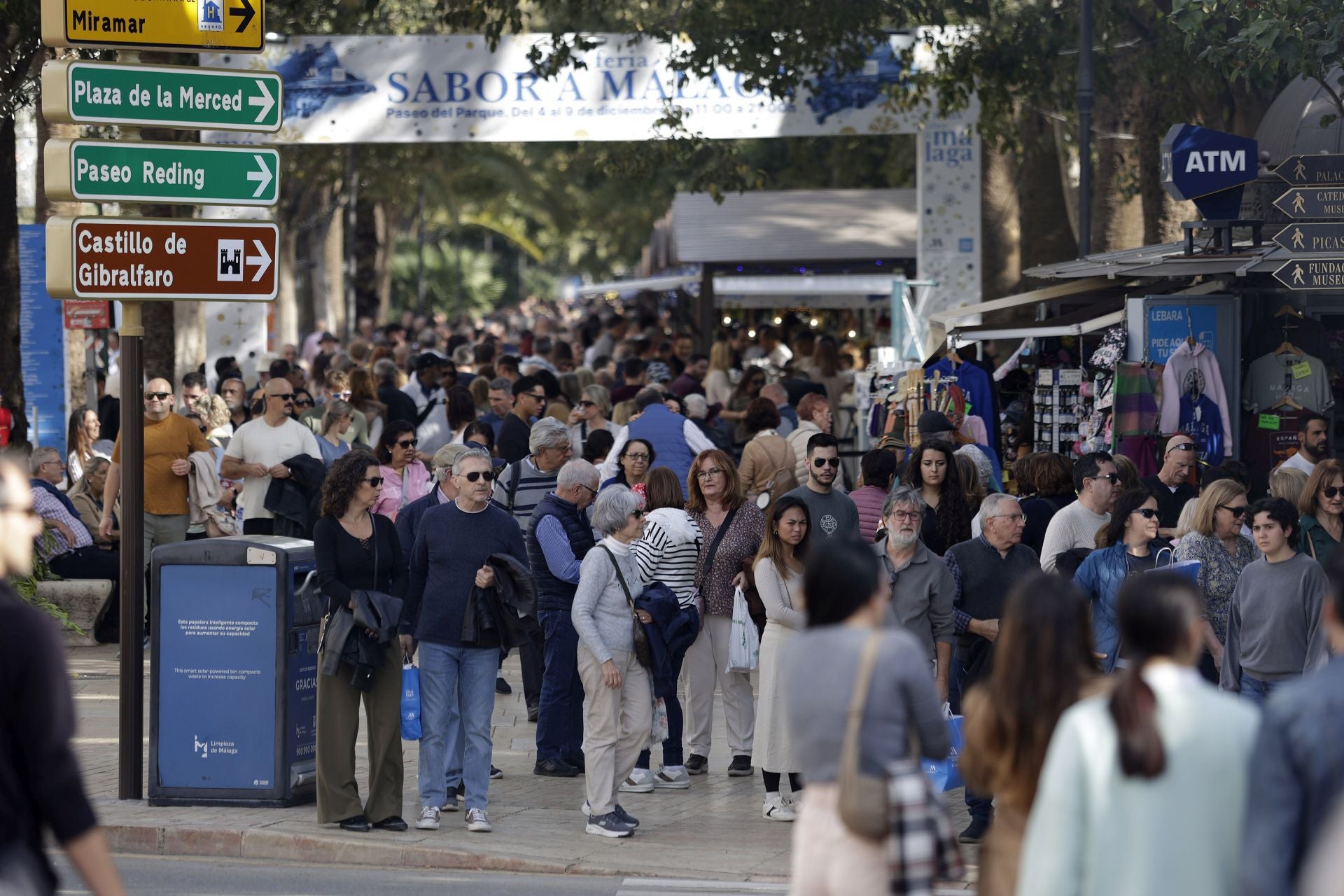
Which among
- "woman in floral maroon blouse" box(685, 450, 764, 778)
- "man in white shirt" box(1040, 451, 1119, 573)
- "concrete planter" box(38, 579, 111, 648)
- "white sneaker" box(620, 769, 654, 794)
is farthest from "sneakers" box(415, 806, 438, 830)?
"concrete planter" box(38, 579, 111, 648)

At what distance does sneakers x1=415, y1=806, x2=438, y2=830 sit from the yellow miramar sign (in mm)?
3723

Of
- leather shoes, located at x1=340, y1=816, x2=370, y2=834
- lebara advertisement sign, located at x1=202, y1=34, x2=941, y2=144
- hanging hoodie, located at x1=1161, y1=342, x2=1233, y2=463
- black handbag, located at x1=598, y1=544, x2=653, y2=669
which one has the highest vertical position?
lebara advertisement sign, located at x1=202, y1=34, x2=941, y2=144

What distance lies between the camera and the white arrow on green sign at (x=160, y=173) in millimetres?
8555

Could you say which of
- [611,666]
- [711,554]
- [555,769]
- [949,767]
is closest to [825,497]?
[711,554]

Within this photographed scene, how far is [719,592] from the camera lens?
9797 mm

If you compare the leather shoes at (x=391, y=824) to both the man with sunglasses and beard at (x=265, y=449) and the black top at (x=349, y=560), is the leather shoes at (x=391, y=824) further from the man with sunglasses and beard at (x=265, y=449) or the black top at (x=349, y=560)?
the man with sunglasses and beard at (x=265, y=449)

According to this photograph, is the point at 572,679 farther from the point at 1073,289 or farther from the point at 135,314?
the point at 1073,289

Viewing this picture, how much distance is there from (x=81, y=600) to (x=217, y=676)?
565 centimetres

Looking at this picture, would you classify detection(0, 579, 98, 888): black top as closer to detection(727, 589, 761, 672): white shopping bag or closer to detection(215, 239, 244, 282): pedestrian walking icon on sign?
detection(215, 239, 244, 282): pedestrian walking icon on sign

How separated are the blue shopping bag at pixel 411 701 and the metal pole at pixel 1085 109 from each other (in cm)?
977

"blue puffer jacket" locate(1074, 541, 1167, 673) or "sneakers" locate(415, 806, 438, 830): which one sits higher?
"blue puffer jacket" locate(1074, 541, 1167, 673)

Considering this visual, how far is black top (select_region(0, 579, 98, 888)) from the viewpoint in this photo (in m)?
4.10

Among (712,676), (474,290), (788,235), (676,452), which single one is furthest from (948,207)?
(474,290)

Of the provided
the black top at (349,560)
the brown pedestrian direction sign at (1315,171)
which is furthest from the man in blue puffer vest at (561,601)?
the brown pedestrian direction sign at (1315,171)
